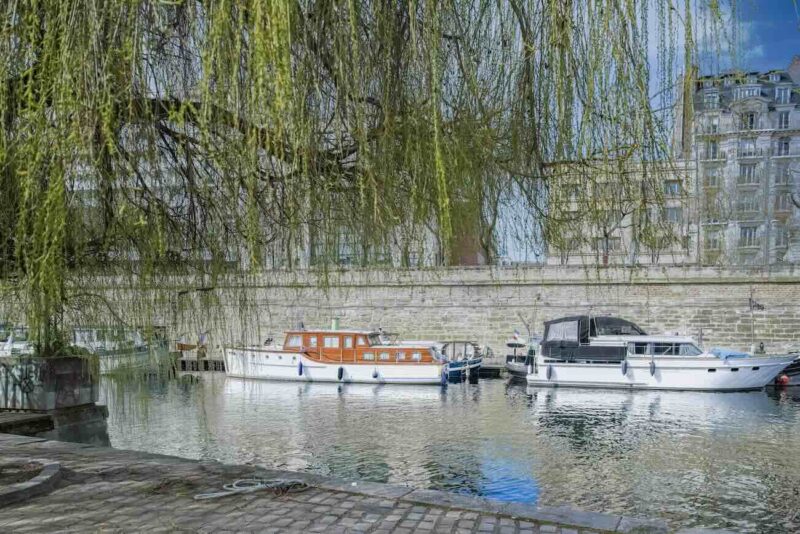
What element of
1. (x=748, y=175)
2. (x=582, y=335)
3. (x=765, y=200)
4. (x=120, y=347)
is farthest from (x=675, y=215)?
(x=748, y=175)

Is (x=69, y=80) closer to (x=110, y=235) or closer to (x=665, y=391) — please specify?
(x=110, y=235)

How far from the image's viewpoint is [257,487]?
16.8ft

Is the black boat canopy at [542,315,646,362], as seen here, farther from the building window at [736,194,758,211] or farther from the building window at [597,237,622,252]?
the building window at [597,237,622,252]

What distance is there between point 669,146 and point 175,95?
2.35m

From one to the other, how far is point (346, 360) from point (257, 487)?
19.7 meters

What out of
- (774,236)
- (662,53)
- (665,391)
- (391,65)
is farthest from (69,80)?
(774,236)

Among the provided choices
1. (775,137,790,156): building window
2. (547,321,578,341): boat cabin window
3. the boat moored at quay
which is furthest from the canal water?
(775,137,790,156): building window

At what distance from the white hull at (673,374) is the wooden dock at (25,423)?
57.0ft

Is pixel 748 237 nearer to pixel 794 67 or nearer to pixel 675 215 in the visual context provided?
pixel 794 67

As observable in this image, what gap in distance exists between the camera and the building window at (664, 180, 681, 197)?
3193 millimetres

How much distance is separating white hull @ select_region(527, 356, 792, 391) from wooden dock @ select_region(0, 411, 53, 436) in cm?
1738

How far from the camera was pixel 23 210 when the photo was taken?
2.69 meters

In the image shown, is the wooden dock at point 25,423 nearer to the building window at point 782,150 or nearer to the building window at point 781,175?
the building window at point 781,175

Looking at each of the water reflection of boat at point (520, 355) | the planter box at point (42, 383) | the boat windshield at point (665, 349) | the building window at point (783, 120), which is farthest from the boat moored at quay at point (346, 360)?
the building window at point (783, 120)
